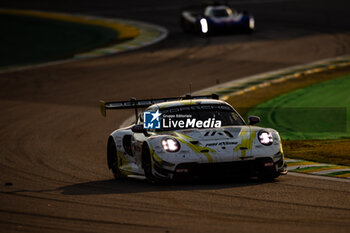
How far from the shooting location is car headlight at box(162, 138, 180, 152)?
38.8ft

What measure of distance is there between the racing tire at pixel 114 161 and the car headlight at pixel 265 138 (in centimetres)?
250

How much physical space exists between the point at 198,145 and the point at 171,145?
1.28 feet

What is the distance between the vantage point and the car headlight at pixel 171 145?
1182 cm

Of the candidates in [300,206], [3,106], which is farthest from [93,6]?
[300,206]

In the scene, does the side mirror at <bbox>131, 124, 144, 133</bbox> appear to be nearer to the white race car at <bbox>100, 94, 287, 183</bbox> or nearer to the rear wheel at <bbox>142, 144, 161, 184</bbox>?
the white race car at <bbox>100, 94, 287, 183</bbox>

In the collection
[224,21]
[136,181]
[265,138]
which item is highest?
[265,138]

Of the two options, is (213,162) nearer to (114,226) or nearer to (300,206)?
(300,206)

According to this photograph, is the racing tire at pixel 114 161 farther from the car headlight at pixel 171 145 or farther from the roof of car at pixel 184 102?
the car headlight at pixel 171 145

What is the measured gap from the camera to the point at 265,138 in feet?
39.7

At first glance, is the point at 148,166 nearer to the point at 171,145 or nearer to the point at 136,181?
the point at 171,145

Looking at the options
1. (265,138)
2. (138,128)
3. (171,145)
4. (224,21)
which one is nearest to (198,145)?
(171,145)

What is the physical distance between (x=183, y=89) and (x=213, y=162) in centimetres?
1428

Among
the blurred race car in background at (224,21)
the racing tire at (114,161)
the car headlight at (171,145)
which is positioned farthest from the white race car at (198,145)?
the blurred race car in background at (224,21)

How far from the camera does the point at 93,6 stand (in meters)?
56.5
